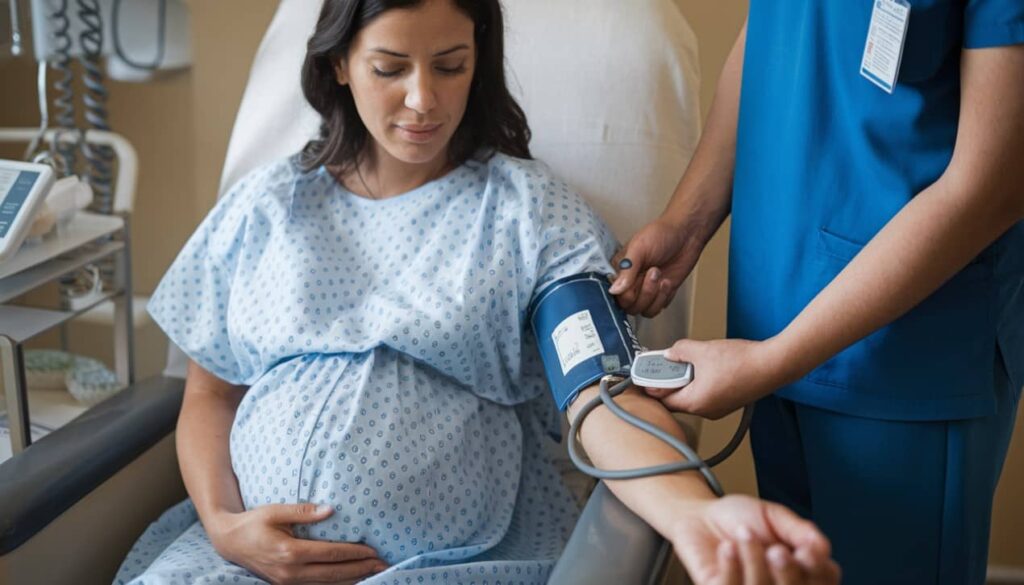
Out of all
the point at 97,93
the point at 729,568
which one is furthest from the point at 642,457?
the point at 97,93

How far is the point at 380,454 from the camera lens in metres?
1.35

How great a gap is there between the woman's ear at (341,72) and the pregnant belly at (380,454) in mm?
400

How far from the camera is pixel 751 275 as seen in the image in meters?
1.41

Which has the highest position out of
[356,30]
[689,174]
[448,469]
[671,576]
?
[356,30]

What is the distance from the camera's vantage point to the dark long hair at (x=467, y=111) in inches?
60.1

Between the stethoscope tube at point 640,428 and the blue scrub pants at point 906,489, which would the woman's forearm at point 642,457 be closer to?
the stethoscope tube at point 640,428

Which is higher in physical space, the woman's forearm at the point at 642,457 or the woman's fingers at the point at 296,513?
the woman's forearm at the point at 642,457

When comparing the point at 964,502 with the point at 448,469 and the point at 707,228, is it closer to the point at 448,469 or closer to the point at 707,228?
the point at 707,228

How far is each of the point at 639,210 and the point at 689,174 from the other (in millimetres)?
141

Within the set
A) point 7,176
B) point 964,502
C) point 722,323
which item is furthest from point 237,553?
point 722,323

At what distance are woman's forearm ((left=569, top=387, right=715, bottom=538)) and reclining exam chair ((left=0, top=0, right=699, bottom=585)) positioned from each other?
294 millimetres

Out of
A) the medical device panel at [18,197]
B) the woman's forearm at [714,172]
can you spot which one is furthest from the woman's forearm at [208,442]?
the woman's forearm at [714,172]

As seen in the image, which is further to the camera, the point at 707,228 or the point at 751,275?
the point at 707,228

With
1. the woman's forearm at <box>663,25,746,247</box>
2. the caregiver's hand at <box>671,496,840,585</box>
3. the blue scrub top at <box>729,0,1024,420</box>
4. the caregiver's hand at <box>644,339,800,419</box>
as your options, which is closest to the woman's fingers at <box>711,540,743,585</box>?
the caregiver's hand at <box>671,496,840,585</box>
